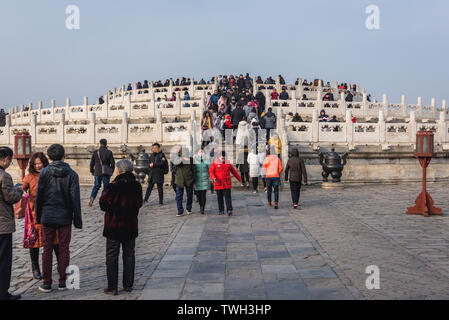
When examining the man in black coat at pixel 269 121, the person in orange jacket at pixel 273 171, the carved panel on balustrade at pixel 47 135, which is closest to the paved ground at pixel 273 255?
the person in orange jacket at pixel 273 171

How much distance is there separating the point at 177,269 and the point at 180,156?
5.34 meters

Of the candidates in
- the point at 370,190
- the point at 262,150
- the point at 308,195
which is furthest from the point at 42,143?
the point at 370,190

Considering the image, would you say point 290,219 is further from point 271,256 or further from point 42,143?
point 42,143

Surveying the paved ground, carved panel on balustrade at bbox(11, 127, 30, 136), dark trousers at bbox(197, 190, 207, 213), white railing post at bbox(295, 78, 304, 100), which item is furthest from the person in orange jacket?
white railing post at bbox(295, 78, 304, 100)

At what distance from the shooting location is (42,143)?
70.2 feet

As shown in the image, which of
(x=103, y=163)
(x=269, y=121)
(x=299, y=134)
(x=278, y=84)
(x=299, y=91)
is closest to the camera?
(x=103, y=163)

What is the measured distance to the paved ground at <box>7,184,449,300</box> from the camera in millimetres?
5605

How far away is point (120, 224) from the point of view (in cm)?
568

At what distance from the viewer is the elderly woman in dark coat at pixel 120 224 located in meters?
5.64

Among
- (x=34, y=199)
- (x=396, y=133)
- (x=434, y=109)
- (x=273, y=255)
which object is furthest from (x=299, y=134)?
(x=434, y=109)

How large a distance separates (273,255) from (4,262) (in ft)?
12.3

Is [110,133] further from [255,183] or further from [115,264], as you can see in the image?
[115,264]

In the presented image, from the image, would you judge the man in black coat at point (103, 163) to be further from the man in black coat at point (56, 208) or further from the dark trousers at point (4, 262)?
the dark trousers at point (4, 262)

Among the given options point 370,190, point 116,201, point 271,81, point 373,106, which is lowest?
point 370,190
